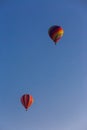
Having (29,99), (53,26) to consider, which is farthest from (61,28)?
(29,99)

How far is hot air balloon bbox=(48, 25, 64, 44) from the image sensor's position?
209 ft

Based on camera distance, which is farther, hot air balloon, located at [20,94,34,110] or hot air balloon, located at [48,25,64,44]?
hot air balloon, located at [20,94,34,110]

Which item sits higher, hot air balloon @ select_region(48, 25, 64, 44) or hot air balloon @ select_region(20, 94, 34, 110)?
hot air balloon @ select_region(48, 25, 64, 44)

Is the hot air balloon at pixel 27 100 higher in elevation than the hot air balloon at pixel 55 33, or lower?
lower

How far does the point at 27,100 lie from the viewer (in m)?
65.5

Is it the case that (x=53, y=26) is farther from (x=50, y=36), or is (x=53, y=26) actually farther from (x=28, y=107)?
(x=28, y=107)

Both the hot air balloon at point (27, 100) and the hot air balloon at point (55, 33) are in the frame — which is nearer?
the hot air balloon at point (55, 33)

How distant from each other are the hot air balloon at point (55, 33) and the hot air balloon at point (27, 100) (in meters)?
10.5

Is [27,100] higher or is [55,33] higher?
[55,33]

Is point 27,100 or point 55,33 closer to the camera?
point 55,33

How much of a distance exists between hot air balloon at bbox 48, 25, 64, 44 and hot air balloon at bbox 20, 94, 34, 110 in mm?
10489

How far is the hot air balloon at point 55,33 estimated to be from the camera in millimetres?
63781

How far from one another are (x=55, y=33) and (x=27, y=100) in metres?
12.2

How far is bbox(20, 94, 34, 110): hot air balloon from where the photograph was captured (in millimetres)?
64900
